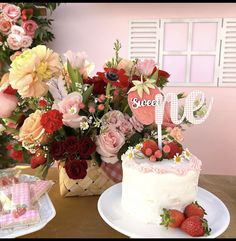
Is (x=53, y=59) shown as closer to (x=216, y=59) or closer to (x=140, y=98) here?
(x=140, y=98)

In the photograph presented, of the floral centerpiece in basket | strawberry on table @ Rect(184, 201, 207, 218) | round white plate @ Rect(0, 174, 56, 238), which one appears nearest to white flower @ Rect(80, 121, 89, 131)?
the floral centerpiece in basket

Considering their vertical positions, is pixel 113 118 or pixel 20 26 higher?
pixel 20 26

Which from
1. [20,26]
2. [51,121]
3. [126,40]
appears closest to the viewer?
[51,121]

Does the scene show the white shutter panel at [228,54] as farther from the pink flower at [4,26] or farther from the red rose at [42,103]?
the red rose at [42,103]

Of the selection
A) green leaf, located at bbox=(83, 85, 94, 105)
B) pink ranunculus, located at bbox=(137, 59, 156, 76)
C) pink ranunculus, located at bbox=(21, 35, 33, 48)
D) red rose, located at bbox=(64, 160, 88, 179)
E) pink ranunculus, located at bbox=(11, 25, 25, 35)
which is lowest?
red rose, located at bbox=(64, 160, 88, 179)

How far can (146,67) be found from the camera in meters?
0.98

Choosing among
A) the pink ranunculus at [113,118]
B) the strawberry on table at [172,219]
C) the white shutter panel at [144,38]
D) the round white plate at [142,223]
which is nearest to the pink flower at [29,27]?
the white shutter panel at [144,38]

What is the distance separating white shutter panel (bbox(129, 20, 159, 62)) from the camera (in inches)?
89.7

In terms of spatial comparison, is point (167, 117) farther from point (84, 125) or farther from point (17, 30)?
point (17, 30)

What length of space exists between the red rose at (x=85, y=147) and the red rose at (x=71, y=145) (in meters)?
0.01

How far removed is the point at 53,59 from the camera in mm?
906

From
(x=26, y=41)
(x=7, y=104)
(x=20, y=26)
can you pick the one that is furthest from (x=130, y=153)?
(x=20, y=26)

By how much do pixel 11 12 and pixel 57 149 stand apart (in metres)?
1.46

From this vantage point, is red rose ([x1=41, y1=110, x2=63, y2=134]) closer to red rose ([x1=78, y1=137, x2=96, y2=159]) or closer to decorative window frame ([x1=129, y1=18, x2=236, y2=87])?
red rose ([x1=78, y1=137, x2=96, y2=159])
